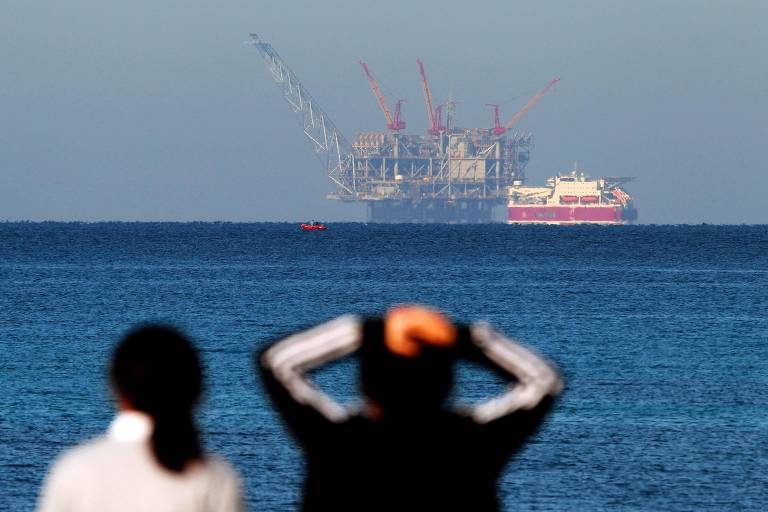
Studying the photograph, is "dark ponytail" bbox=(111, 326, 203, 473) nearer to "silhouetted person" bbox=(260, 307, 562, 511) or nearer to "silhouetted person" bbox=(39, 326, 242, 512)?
"silhouetted person" bbox=(39, 326, 242, 512)

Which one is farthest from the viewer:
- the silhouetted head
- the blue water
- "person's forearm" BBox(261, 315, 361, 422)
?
the blue water

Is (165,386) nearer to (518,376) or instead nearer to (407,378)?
(407,378)

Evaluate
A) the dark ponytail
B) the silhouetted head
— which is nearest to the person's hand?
the silhouetted head

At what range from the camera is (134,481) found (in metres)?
3.14

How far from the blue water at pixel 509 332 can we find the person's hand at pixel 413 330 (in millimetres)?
2737

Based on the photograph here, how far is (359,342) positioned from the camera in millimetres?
3281

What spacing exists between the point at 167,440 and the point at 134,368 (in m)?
0.18

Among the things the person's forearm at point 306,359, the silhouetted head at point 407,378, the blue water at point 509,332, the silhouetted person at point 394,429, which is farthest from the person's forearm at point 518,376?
the blue water at point 509,332

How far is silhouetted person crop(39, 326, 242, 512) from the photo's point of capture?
10.3 ft

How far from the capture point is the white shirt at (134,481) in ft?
10.1

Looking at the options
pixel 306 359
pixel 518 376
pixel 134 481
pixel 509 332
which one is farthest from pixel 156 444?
pixel 509 332

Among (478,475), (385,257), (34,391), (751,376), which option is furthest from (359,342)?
(385,257)

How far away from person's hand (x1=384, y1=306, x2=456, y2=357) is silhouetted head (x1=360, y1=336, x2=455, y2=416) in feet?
0.07

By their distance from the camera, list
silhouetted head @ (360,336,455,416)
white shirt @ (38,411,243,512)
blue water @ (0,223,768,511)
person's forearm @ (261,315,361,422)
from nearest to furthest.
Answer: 1. white shirt @ (38,411,243,512)
2. silhouetted head @ (360,336,455,416)
3. person's forearm @ (261,315,361,422)
4. blue water @ (0,223,768,511)
